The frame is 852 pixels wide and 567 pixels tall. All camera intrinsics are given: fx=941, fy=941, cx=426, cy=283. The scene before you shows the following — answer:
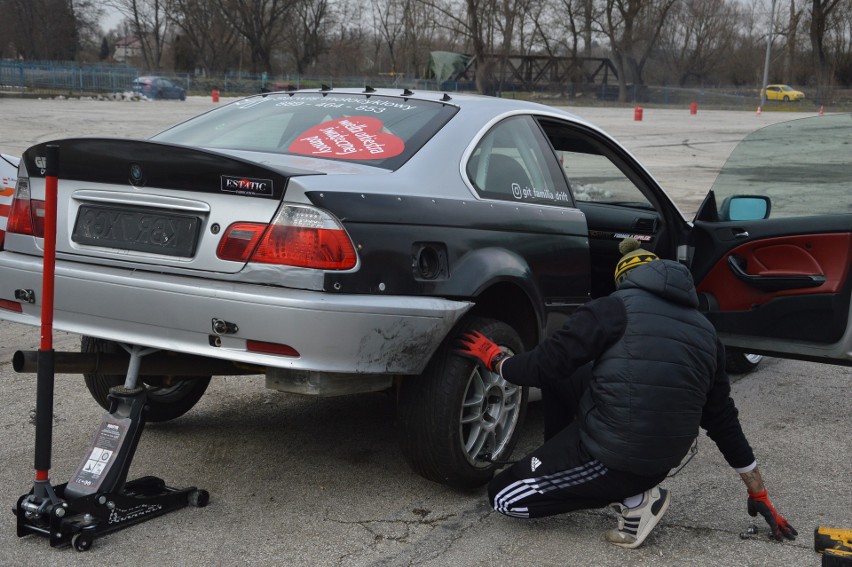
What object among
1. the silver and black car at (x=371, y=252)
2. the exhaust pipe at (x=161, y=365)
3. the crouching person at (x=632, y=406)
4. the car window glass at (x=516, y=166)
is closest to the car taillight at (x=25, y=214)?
the silver and black car at (x=371, y=252)

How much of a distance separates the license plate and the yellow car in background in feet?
214

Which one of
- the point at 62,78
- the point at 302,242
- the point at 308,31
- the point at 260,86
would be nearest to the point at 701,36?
the point at 308,31

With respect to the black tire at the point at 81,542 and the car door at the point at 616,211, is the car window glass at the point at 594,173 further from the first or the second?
the black tire at the point at 81,542

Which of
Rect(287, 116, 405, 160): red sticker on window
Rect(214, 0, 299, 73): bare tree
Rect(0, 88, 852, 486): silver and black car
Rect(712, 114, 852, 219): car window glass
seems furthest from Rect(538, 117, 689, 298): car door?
Rect(214, 0, 299, 73): bare tree

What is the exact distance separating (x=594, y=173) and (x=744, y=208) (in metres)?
0.87

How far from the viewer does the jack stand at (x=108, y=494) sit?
10.9ft

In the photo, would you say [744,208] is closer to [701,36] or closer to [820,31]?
[820,31]

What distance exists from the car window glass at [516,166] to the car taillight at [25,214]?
1.80m

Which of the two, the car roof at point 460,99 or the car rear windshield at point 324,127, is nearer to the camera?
the car rear windshield at point 324,127

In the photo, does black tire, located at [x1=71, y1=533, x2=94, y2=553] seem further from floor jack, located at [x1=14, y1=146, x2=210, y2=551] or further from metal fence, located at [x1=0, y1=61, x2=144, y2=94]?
metal fence, located at [x1=0, y1=61, x2=144, y2=94]

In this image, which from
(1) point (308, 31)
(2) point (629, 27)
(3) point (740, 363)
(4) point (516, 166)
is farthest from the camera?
(1) point (308, 31)

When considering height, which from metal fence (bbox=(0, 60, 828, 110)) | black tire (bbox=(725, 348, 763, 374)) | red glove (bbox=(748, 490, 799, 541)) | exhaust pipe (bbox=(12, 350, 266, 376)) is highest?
metal fence (bbox=(0, 60, 828, 110))

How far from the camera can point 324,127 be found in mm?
4234

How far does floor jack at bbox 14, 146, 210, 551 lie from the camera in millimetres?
3293
